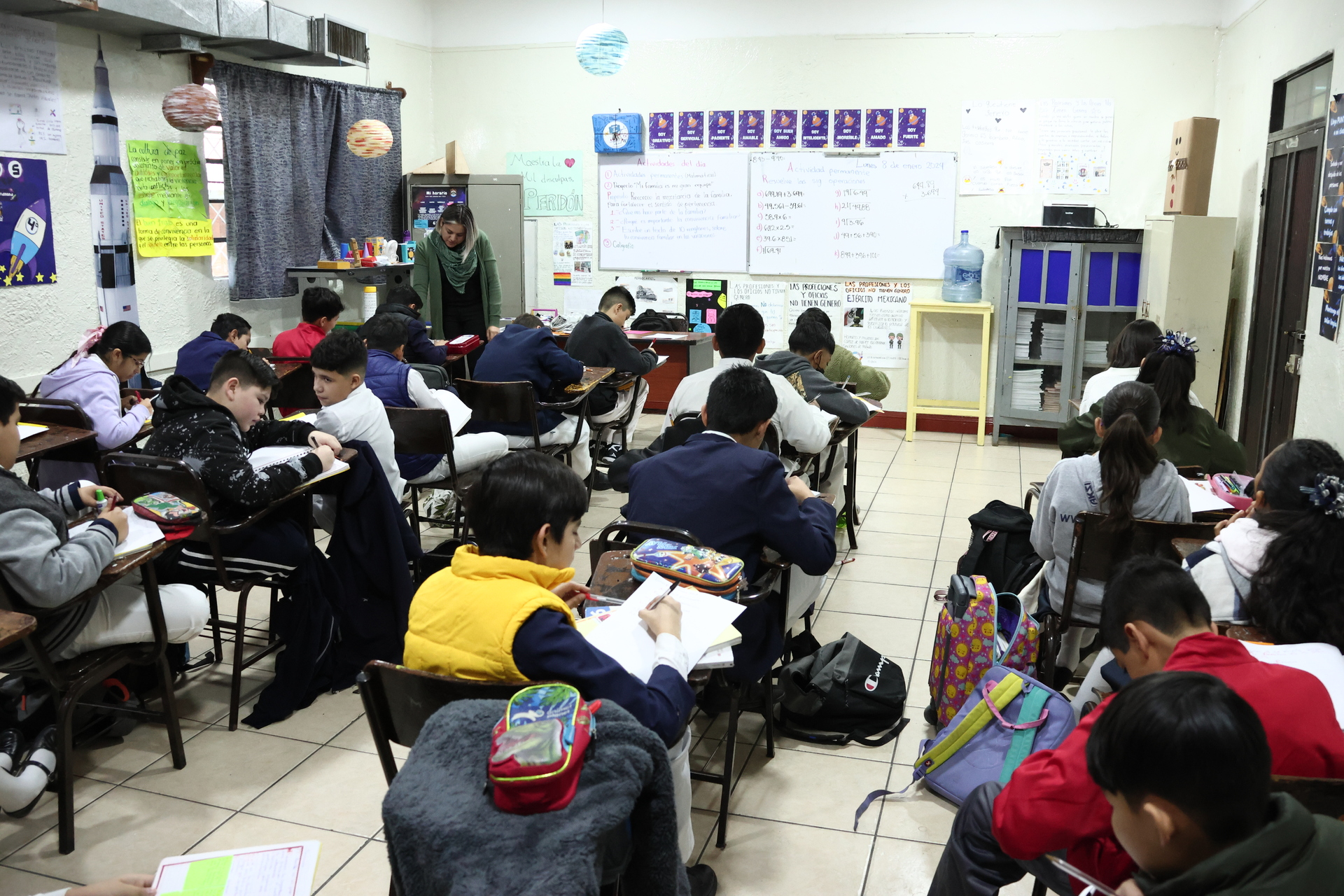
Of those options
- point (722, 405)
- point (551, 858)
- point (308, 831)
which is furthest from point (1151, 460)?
point (308, 831)

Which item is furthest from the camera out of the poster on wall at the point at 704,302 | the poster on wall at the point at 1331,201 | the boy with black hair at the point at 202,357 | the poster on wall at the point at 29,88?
the poster on wall at the point at 704,302

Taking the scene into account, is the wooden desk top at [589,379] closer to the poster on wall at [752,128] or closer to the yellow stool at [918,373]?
the yellow stool at [918,373]

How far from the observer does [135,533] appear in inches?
97.7

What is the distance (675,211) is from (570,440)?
315cm

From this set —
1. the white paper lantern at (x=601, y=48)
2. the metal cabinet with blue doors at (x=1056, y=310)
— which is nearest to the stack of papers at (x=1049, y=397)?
the metal cabinet with blue doors at (x=1056, y=310)

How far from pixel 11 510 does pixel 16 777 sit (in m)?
0.62

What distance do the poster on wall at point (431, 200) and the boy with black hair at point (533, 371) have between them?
3099 mm

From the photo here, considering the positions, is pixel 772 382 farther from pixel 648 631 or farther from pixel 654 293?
pixel 654 293

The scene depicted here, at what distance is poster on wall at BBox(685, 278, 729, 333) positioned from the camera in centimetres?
737

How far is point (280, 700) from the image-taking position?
9.78 ft

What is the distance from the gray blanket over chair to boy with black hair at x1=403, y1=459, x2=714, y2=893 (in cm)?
25

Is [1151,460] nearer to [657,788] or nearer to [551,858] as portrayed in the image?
[657,788]

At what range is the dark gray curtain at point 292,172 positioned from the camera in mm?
5730

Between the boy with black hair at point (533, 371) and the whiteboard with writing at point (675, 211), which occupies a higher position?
the whiteboard with writing at point (675, 211)
